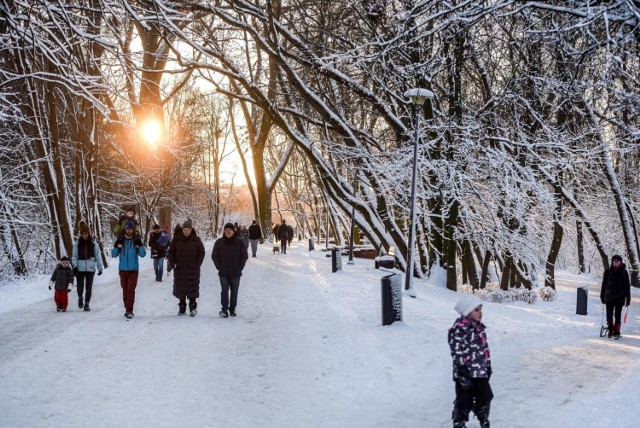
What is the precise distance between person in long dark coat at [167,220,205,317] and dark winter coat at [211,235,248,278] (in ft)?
1.03

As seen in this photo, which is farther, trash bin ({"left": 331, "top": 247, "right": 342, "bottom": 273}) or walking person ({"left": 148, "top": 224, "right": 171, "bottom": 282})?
trash bin ({"left": 331, "top": 247, "right": 342, "bottom": 273})

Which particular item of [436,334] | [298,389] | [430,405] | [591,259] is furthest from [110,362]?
[591,259]

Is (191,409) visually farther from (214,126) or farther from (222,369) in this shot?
(214,126)

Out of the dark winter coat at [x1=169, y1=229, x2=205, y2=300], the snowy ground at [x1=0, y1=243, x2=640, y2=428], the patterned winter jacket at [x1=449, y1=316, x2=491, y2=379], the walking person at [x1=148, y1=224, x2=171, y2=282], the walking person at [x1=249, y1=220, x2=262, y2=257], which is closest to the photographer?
the patterned winter jacket at [x1=449, y1=316, x2=491, y2=379]

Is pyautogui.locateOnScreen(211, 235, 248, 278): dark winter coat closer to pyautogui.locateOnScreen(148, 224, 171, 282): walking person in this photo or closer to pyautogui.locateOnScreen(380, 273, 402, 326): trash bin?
pyautogui.locateOnScreen(380, 273, 402, 326): trash bin

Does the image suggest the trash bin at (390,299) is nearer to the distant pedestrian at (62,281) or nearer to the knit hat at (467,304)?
the knit hat at (467,304)

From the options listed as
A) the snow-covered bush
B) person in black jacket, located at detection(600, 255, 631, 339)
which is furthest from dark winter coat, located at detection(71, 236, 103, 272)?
the snow-covered bush

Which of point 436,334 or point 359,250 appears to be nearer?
point 436,334

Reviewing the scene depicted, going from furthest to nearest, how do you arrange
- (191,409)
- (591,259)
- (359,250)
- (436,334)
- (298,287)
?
(591,259) < (359,250) < (298,287) < (436,334) < (191,409)

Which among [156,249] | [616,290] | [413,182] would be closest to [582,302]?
[616,290]

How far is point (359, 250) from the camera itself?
3147 centimetres

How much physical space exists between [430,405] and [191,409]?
259 centimetres

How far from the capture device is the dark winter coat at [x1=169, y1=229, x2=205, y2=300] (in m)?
10.7

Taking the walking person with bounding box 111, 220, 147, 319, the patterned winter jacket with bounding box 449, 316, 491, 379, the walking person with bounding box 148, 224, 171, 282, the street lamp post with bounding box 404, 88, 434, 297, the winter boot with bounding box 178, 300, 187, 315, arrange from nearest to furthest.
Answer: the patterned winter jacket with bounding box 449, 316, 491, 379 < the walking person with bounding box 111, 220, 147, 319 < the winter boot with bounding box 178, 300, 187, 315 < the street lamp post with bounding box 404, 88, 434, 297 < the walking person with bounding box 148, 224, 171, 282
